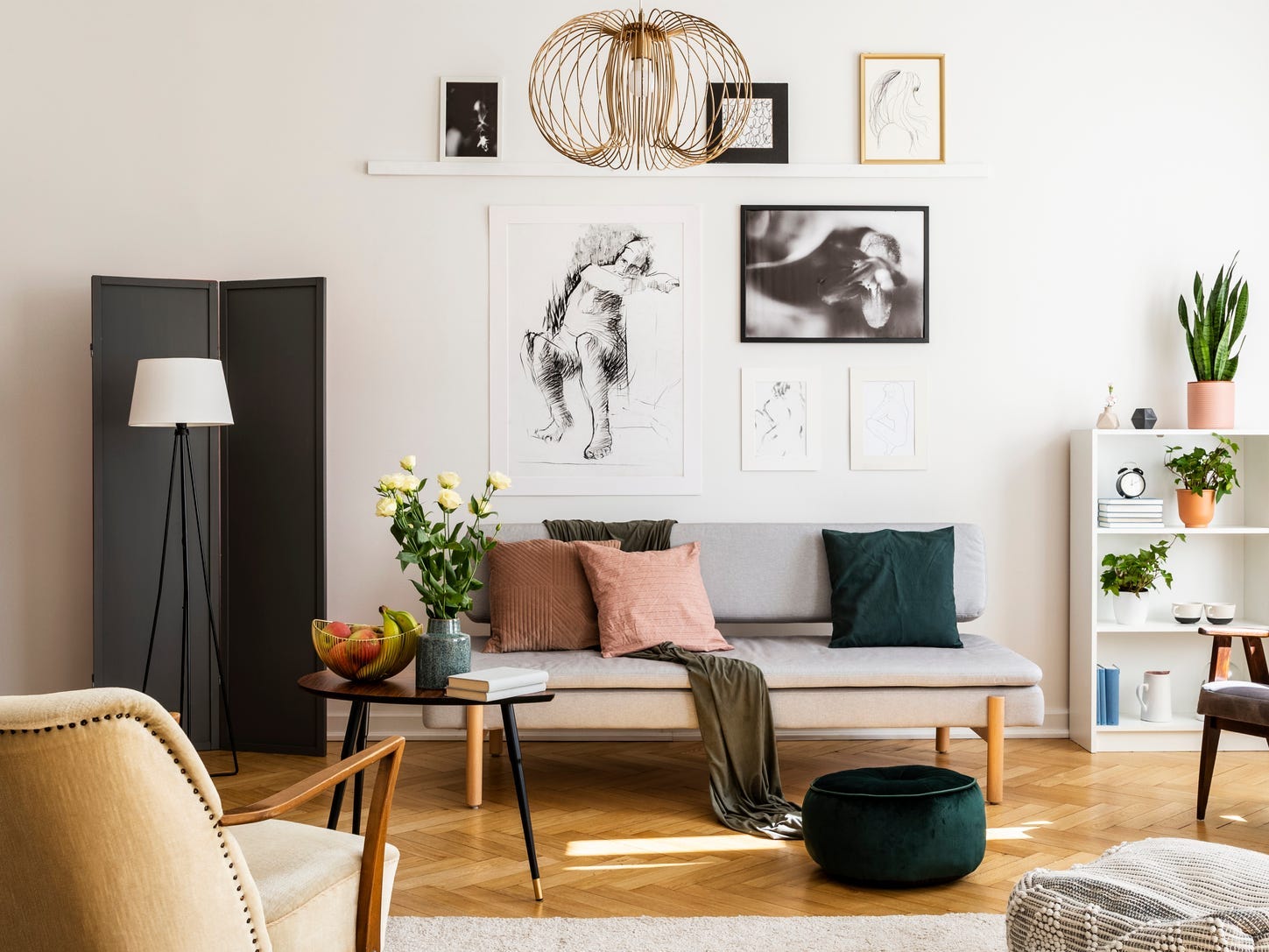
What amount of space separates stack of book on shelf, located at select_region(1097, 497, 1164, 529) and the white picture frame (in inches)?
70.5

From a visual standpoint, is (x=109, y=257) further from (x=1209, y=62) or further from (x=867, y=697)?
(x=1209, y=62)

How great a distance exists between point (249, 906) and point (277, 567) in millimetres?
3004

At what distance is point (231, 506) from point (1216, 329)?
427 centimetres

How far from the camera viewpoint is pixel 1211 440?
15.9 ft

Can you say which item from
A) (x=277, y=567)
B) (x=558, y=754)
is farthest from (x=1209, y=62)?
(x=277, y=567)

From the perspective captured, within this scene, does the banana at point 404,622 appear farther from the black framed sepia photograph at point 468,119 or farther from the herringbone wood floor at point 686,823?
the black framed sepia photograph at point 468,119

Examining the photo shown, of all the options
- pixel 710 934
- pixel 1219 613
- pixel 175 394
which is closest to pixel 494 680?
pixel 710 934

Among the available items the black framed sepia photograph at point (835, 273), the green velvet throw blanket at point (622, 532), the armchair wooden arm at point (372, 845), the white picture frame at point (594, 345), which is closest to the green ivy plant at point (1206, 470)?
the black framed sepia photograph at point (835, 273)

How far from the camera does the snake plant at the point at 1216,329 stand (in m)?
4.64

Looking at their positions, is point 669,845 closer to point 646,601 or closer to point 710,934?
point 710,934

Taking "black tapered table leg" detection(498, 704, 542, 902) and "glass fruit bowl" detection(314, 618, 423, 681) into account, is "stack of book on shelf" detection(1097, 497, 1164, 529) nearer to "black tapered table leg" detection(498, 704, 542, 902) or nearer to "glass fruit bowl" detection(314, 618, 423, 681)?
"black tapered table leg" detection(498, 704, 542, 902)

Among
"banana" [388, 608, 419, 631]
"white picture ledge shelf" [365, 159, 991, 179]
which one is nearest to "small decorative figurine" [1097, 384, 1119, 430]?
"white picture ledge shelf" [365, 159, 991, 179]

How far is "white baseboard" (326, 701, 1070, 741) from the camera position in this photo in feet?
15.8

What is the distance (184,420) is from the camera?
164 inches
